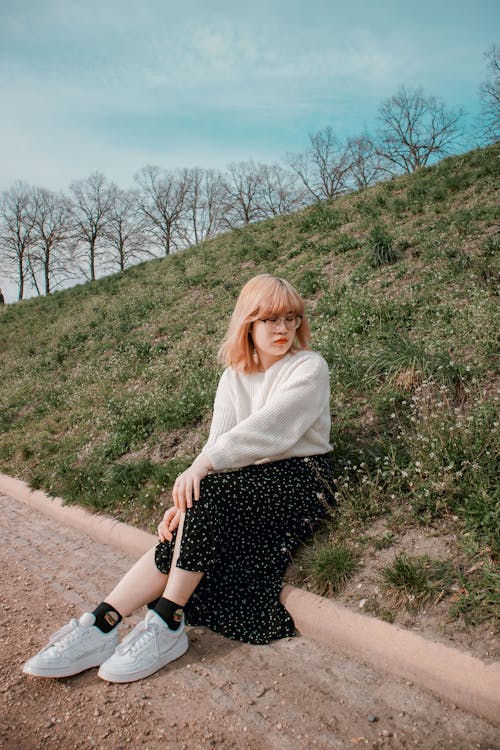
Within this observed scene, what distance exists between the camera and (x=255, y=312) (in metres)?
3.38

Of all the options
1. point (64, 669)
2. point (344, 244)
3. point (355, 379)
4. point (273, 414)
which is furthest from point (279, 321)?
point (344, 244)

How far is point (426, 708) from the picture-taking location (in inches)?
86.6

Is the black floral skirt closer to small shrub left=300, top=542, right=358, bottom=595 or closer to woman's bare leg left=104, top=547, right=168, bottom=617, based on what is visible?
woman's bare leg left=104, top=547, right=168, bottom=617

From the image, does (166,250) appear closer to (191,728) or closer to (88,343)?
(88,343)

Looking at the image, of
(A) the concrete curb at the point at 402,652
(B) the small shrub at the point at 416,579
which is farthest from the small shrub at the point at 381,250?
(A) the concrete curb at the point at 402,652

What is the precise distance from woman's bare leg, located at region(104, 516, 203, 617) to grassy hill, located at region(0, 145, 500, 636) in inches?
30.1

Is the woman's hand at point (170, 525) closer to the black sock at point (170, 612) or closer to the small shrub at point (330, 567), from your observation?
the black sock at point (170, 612)

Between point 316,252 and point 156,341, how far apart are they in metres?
3.10

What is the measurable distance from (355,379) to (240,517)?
2.21 metres

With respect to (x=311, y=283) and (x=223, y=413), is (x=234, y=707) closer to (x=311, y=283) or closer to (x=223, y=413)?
(x=223, y=413)

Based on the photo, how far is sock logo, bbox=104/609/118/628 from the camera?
2756mm

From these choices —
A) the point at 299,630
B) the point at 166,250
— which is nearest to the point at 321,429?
the point at 299,630

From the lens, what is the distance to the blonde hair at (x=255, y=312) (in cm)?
331

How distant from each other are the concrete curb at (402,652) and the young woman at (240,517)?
0.15 meters
